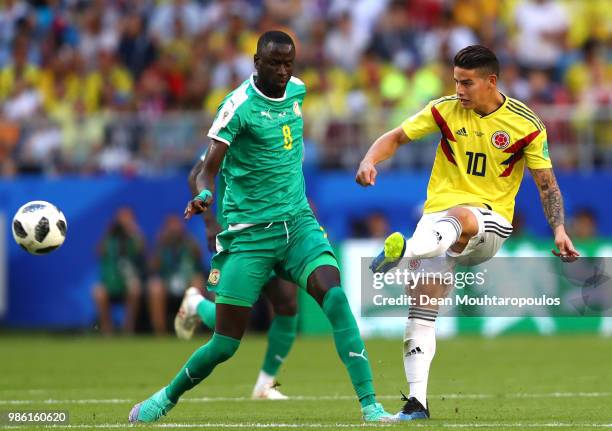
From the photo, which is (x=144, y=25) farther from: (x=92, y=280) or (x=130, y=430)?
(x=130, y=430)

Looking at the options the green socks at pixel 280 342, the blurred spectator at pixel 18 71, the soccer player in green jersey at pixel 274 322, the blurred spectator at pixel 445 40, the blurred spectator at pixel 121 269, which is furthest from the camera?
the blurred spectator at pixel 18 71

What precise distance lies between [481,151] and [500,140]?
0.52ft

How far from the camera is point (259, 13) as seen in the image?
2383 cm

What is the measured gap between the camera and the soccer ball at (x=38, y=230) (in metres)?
9.87

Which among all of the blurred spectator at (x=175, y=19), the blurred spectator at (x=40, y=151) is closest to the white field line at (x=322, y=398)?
the blurred spectator at (x=40, y=151)

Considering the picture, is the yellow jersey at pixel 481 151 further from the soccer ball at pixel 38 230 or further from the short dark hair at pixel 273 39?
the soccer ball at pixel 38 230

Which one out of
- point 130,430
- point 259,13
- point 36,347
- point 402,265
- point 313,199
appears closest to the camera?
point 130,430

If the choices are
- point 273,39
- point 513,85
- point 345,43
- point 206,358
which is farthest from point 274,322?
point 345,43

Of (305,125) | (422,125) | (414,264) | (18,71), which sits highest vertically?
(18,71)

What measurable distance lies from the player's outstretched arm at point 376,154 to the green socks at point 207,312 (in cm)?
267

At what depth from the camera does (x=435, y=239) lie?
8.62 metres

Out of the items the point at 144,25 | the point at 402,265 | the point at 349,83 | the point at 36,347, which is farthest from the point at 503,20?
the point at 402,265

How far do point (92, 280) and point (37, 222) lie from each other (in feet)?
37.7

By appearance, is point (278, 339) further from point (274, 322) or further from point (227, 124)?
point (227, 124)
